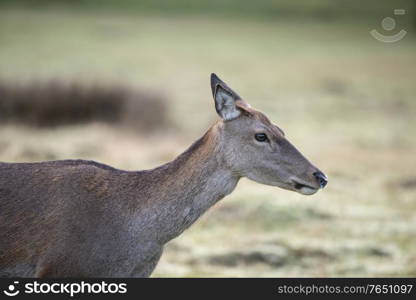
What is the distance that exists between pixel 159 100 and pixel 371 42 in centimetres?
3107

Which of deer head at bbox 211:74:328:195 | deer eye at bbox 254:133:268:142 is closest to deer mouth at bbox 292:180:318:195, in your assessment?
deer head at bbox 211:74:328:195

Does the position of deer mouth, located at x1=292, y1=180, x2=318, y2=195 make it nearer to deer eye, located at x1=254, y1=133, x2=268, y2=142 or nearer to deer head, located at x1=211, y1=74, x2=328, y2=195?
deer head, located at x1=211, y1=74, x2=328, y2=195

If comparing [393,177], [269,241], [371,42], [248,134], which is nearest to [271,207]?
[269,241]

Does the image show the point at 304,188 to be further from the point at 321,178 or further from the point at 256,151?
the point at 256,151

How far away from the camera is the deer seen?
863 cm

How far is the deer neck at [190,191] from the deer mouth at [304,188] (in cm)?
64

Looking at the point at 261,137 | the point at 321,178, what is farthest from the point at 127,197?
the point at 321,178

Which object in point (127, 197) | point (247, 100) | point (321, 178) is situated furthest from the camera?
point (247, 100)

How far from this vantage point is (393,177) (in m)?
20.5

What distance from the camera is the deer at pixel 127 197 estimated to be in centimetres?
863

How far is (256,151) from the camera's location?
9.08 m

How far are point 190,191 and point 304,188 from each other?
4.01 ft

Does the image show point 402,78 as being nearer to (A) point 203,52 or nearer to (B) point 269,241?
(A) point 203,52

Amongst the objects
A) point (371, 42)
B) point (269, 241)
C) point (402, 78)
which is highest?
point (371, 42)
